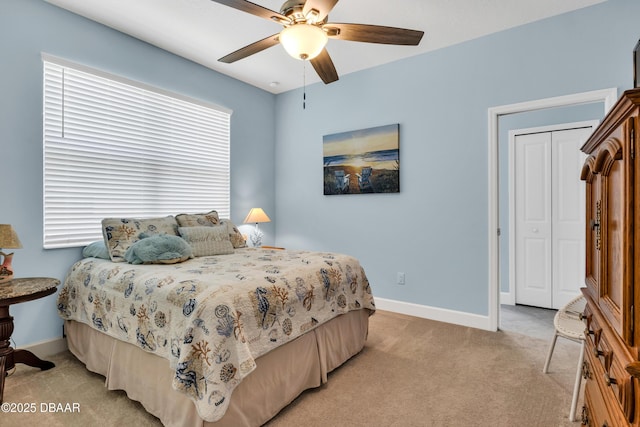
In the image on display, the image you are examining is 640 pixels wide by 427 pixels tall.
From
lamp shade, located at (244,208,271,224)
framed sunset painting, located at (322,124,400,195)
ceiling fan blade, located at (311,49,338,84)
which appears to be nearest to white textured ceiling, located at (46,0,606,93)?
ceiling fan blade, located at (311,49,338,84)

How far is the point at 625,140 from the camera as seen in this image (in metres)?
0.82

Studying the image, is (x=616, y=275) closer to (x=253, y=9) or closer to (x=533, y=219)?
(x=253, y=9)

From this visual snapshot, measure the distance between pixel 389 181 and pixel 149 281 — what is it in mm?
2704

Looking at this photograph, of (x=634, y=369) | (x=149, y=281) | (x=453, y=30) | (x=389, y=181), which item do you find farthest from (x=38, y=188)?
(x=453, y=30)

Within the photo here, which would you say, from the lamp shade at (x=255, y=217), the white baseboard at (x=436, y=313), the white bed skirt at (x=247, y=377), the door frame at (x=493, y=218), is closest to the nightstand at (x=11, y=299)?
the white bed skirt at (x=247, y=377)

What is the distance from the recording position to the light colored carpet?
6.00ft

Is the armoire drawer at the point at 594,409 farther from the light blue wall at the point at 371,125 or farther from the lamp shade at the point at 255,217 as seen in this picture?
the lamp shade at the point at 255,217

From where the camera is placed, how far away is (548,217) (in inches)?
154

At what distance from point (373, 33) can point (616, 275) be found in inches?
70.8

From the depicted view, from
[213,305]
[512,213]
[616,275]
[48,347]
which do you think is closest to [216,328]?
[213,305]

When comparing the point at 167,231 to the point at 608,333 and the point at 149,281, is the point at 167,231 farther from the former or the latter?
the point at 608,333

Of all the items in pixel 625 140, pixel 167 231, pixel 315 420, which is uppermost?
pixel 625 140

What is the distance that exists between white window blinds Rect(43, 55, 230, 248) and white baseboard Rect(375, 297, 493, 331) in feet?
7.98

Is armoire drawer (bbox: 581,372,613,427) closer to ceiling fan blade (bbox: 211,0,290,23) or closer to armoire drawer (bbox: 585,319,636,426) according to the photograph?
armoire drawer (bbox: 585,319,636,426)
